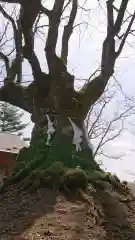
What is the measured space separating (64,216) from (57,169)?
121 centimetres

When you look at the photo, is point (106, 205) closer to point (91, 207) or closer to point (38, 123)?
point (91, 207)

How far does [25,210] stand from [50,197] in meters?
0.50

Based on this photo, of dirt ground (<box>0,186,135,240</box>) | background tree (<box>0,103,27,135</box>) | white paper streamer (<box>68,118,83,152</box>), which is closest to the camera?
dirt ground (<box>0,186,135,240</box>)

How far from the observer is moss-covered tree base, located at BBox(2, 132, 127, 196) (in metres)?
6.62

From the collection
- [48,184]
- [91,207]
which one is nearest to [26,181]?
[48,184]

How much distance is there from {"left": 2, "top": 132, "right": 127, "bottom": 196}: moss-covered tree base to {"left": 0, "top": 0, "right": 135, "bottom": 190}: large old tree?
0.07ft

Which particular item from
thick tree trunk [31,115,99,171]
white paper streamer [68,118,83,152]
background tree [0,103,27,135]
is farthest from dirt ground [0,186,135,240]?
background tree [0,103,27,135]

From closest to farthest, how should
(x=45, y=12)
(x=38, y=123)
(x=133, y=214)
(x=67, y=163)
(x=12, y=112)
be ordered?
(x=133, y=214)
(x=67, y=163)
(x=38, y=123)
(x=45, y=12)
(x=12, y=112)

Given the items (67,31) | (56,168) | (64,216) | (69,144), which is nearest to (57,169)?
(56,168)

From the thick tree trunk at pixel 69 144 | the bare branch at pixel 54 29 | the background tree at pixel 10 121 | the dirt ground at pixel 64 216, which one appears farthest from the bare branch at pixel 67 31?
the background tree at pixel 10 121

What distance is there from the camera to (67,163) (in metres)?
7.24

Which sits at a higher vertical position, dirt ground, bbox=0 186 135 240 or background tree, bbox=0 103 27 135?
background tree, bbox=0 103 27 135

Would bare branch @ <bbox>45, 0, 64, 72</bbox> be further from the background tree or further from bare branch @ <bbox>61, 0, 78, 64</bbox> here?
the background tree

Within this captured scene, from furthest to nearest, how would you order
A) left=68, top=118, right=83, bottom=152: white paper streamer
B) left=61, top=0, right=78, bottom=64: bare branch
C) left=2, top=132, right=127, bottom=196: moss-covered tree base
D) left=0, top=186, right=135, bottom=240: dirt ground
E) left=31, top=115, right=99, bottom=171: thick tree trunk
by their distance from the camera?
1. left=61, top=0, right=78, bottom=64: bare branch
2. left=68, top=118, right=83, bottom=152: white paper streamer
3. left=31, top=115, right=99, bottom=171: thick tree trunk
4. left=2, top=132, right=127, bottom=196: moss-covered tree base
5. left=0, top=186, right=135, bottom=240: dirt ground
